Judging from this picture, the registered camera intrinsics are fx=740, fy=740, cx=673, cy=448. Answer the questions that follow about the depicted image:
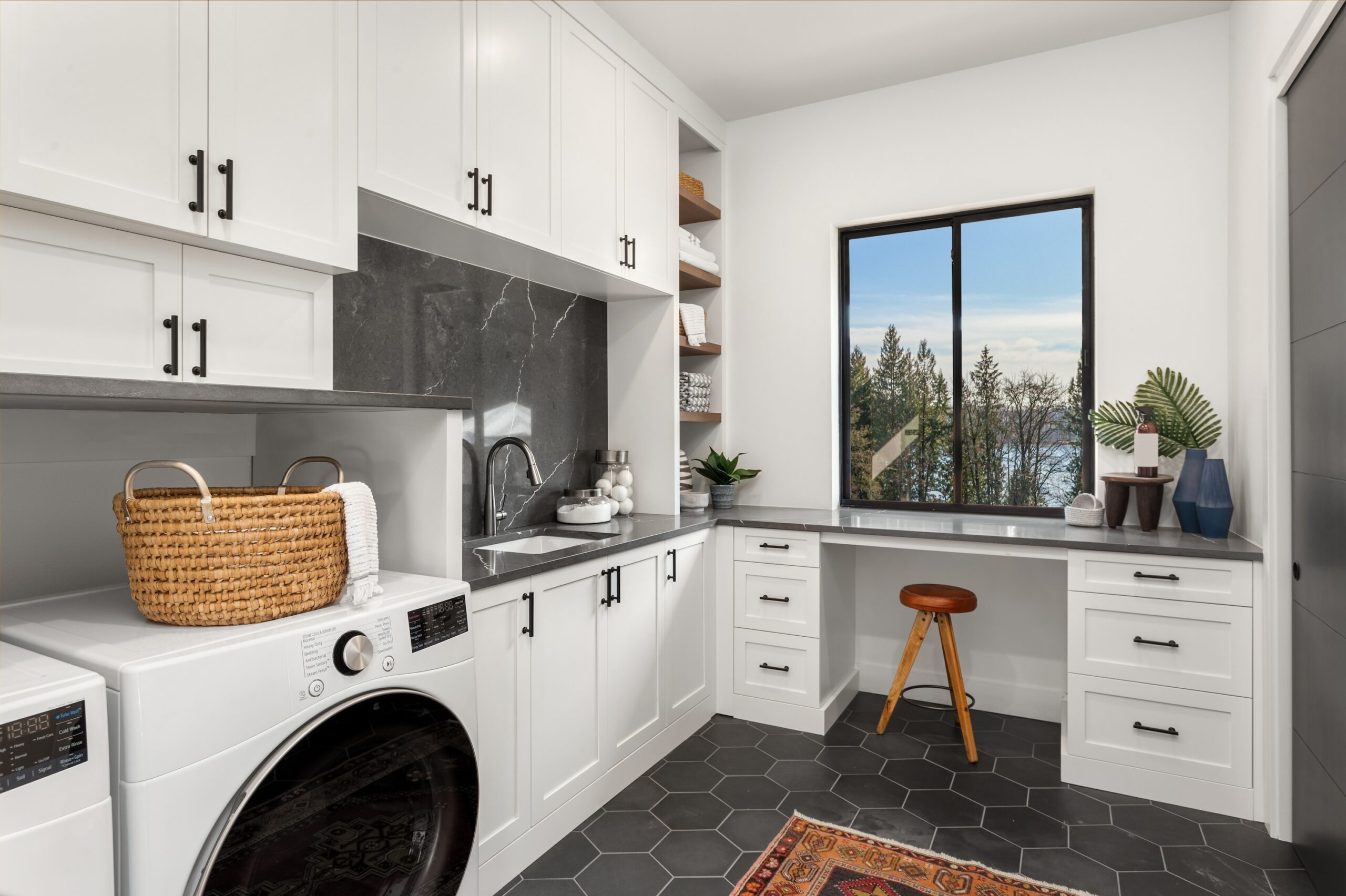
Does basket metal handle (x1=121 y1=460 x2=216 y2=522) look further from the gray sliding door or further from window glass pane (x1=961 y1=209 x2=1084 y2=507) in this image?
window glass pane (x1=961 y1=209 x2=1084 y2=507)

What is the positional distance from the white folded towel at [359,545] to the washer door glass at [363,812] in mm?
199

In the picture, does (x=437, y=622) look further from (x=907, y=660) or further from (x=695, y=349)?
(x=695, y=349)

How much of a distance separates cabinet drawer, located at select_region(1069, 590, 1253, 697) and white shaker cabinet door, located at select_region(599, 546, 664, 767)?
4.63 ft

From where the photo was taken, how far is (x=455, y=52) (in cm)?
205

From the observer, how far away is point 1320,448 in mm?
1822

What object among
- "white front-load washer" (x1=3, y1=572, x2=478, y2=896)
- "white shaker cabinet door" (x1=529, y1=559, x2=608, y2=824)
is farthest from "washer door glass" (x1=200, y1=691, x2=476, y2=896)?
"white shaker cabinet door" (x1=529, y1=559, x2=608, y2=824)

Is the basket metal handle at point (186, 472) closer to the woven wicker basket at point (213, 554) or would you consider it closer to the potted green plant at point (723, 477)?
the woven wicker basket at point (213, 554)

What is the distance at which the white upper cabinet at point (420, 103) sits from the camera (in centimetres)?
182

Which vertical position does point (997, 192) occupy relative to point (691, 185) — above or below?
below

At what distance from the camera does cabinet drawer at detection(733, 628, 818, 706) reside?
2.90 m

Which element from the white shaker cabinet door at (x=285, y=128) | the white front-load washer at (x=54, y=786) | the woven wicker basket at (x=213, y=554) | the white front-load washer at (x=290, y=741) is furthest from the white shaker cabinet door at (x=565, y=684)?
the white front-load washer at (x=54, y=786)

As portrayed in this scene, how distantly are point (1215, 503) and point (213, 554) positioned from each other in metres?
2.89

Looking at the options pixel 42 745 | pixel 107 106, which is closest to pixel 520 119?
pixel 107 106

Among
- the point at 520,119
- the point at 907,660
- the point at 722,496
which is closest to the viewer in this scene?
the point at 520,119
